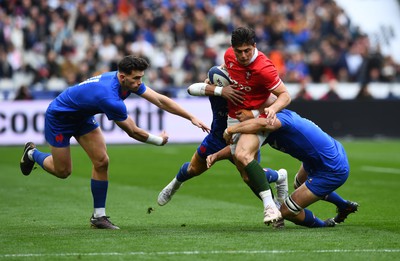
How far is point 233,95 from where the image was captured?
1051cm

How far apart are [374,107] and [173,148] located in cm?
608

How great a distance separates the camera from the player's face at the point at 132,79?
33.9 feet

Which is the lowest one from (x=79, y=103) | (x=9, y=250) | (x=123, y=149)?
(x=123, y=149)

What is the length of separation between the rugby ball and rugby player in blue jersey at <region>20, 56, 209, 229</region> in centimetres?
54

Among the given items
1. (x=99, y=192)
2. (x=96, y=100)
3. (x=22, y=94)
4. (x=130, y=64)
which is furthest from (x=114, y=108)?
(x=22, y=94)

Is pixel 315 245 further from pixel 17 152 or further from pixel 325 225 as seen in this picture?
pixel 17 152

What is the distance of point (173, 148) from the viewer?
24.9 metres

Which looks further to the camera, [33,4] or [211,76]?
[33,4]

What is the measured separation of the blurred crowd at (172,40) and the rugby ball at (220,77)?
1571cm

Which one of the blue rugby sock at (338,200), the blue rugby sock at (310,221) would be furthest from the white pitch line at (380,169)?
the blue rugby sock at (310,221)

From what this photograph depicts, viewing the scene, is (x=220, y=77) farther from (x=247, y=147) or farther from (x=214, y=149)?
(x=214, y=149)

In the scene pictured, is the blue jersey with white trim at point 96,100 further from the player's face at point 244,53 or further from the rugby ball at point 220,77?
the player's face at point 244,53

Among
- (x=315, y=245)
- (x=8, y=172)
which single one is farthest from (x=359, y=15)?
(x=315, y=245)

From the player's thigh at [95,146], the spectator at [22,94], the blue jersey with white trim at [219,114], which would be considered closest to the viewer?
the player's thigh at [95,146]
